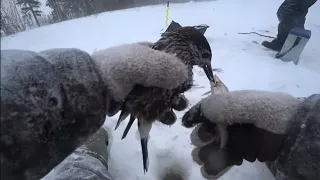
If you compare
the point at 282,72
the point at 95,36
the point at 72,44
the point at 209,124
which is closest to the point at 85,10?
the point at 95,36

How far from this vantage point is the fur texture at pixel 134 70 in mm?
1135

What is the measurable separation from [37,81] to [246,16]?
6707 mm

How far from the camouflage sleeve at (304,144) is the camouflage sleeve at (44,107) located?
0.96 m

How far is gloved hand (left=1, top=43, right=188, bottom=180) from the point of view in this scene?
84cm

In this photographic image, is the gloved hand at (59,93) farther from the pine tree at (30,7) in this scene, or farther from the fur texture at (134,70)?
the pine tree at (30,7)

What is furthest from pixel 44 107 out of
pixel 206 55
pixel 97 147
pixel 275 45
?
pixel 275 45

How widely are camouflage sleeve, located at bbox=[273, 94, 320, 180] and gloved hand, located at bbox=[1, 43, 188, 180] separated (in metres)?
0.62

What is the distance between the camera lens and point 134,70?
44.9 inches

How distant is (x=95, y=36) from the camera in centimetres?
546

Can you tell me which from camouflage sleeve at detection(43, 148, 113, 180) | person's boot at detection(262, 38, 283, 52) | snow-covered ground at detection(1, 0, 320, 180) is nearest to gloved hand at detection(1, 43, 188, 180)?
snow-covered ground at detection(1, 0, 320, 180)

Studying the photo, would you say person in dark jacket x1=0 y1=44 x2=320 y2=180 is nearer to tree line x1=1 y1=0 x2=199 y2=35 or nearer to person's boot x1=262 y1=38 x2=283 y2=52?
person's boot x1=262 y1=38 x2=283 y2=52

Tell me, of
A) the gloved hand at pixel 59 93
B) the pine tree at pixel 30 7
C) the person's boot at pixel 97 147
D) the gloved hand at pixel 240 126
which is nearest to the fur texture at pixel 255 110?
the gloved hand at pixel 240 126

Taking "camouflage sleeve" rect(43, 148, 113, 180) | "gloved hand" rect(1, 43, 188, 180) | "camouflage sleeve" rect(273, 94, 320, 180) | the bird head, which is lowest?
"camouflage sleeve" rect(43, 148, 113, 180)

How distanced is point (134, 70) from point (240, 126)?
652 millimetres
